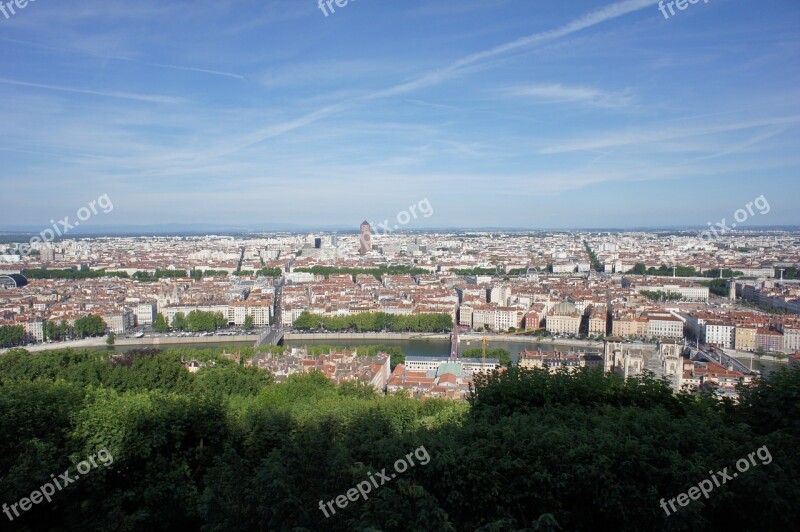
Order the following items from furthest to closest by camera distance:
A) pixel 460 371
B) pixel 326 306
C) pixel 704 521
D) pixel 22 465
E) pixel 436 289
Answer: pixel 436 289 < pixel 326 306 < pixel 460 371 < pixel 22 465 < pixel 704 521

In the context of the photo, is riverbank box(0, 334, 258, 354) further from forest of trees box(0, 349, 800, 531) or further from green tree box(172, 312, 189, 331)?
forest of trees box(0, 349, 800, 531)

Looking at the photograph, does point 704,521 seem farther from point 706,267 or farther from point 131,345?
point 706,267

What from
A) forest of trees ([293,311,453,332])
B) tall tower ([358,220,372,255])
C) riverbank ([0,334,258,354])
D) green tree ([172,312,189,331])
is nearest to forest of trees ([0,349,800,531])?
riverbank ([0,334,258,354])

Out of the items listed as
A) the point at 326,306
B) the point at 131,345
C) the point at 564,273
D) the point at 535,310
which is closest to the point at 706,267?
the point at 564,273

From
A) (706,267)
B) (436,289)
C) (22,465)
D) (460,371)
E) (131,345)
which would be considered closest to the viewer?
(22,465)

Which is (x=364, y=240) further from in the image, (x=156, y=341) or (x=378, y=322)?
(x=156, y=341)

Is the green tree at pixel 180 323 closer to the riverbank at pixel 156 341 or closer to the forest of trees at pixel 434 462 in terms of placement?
the riverbank at pixel 156 341
